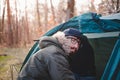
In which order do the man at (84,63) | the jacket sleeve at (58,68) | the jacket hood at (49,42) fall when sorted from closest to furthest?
the jacket sleeve at (58,68) → the jacket hood at (49,42) → the man at (84,63)

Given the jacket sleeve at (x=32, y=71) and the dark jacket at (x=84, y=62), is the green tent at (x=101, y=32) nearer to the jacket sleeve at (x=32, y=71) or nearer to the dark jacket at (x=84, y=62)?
the dark jacket at (x=84, y=62)

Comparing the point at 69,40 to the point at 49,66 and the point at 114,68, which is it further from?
the point at 114,68

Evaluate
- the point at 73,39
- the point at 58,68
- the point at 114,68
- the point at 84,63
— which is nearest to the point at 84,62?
the point at 84,63

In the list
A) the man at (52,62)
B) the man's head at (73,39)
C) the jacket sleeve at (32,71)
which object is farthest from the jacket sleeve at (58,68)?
the man's head at (73,39)

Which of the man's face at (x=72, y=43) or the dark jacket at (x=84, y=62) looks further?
the dark jacket at (x=84, y=62)

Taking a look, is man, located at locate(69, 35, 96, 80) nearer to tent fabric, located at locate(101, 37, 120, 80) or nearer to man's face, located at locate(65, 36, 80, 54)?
tent fabric, located at locate(101, 37, 120, 80)

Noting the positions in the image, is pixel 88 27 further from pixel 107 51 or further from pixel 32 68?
pixel 32 68

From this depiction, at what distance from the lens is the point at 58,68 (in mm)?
3508

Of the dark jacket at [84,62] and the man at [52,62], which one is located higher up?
the man at [52,62]

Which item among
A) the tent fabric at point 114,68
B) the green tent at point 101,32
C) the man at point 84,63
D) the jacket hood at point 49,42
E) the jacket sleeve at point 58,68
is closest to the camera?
the jacket sleeve at point 58,68

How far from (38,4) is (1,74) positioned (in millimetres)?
45020

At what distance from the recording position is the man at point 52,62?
3521mm

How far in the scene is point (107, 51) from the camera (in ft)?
→ 19.3

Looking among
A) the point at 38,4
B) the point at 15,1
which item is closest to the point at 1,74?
the point at 15,1
